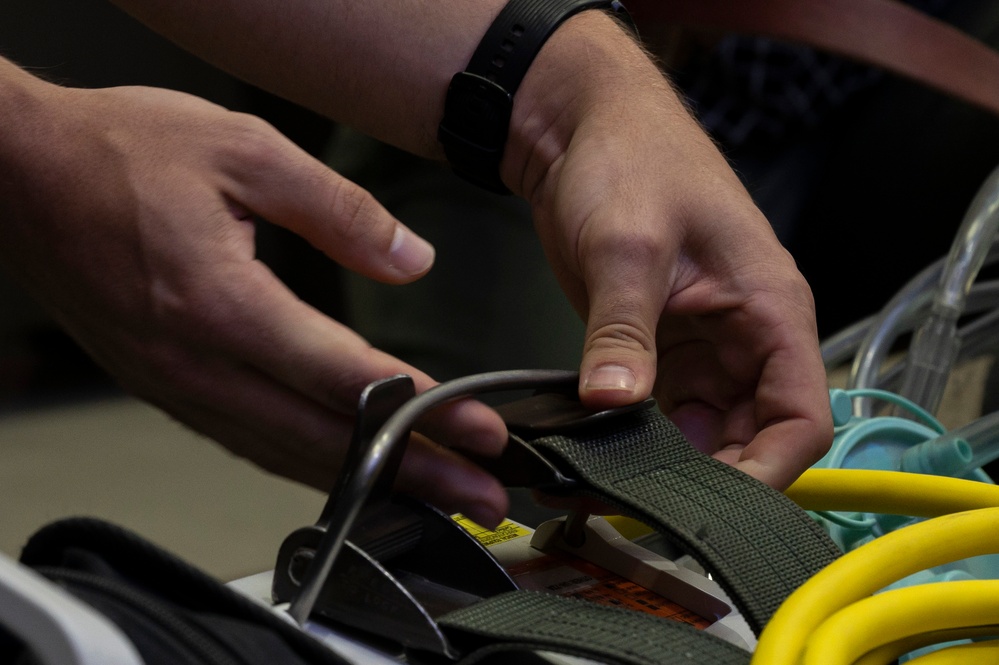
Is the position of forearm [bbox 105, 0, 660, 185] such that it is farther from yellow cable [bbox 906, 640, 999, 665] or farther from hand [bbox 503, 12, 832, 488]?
yellow cable [bbox 906, 640, 999, 665]

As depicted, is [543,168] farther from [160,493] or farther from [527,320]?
[160,493]

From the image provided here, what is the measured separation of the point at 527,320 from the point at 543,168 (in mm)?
436

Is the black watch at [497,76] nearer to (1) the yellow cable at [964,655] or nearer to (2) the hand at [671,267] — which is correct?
(2) the hand at [671,267]

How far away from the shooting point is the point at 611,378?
0.50 meters

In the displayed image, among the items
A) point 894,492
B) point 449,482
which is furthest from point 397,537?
point 894,492

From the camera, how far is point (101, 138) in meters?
0.55

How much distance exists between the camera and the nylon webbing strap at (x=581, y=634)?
35cm

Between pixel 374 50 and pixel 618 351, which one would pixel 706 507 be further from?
pixel 374 50

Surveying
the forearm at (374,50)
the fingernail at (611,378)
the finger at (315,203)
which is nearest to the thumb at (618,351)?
the fingernail at (611,378)

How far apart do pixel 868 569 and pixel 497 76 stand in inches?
19.5

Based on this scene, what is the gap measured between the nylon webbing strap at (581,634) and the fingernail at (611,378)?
0.40 ft

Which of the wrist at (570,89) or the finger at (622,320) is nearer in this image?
the finger at (622,320)

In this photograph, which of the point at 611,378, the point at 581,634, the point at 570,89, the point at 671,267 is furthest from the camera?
the point at 570,89

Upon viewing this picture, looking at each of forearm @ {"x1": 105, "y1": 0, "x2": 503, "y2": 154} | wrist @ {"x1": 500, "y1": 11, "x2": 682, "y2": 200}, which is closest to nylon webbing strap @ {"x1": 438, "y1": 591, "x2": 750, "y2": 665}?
wrist @ {"x1": 500, "y1": 11, "x2": 682, "y2": 200}
